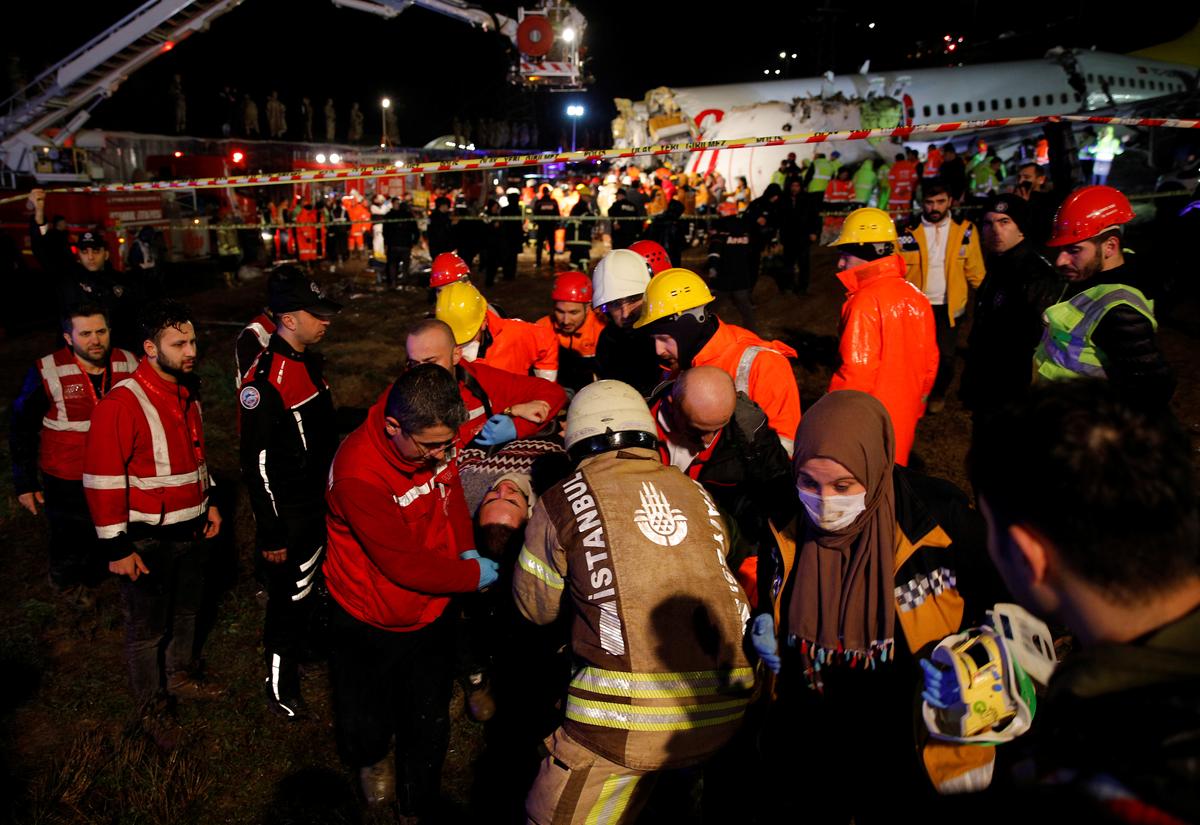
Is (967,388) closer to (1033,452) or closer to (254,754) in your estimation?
(1033,452)

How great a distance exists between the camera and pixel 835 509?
2428 millimetres

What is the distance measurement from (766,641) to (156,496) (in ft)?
11.5

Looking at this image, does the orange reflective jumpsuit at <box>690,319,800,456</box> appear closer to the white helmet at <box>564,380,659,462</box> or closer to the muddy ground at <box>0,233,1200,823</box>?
the white helmet at <box>564,380,659,462</box>

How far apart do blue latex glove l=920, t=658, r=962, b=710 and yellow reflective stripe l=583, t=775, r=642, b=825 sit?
1.15m

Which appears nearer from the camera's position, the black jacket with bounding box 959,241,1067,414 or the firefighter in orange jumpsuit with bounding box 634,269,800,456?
the firefighter in orange jumpsuit with bounding box 634,269,800,456

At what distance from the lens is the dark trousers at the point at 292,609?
4.21 m

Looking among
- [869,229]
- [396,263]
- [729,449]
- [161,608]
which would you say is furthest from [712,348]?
Answer: [396,263]

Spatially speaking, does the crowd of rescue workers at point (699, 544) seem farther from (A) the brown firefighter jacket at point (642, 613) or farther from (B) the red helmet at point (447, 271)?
(B) the red helmet at point (447, 271)

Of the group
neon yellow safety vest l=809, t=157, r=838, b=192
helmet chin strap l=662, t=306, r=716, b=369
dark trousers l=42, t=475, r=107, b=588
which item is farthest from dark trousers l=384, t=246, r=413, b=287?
helmet chin strap l=662, t=306, r=716, b=369

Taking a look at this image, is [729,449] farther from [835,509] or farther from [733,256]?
[733,256]

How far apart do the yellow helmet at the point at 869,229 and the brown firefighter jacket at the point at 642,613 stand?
9.80ft

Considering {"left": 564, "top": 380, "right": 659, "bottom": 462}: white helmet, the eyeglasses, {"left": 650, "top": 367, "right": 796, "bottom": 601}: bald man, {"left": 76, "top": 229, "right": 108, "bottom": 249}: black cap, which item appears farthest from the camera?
{"left": 76, "top": 229, "right": 108, "bottom": 249}: black cap

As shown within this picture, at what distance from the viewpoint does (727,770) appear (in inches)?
137

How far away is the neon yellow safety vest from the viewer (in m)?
16.4
